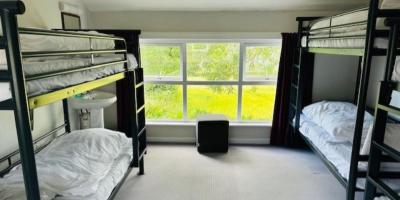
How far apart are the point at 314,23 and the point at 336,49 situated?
2.95ft

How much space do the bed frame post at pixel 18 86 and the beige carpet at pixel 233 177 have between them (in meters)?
1.59

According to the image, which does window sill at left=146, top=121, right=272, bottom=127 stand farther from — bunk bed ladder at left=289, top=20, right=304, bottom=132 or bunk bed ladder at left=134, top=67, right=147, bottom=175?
bunk bed ladder at left=134, top=67, right=147, bottom=175

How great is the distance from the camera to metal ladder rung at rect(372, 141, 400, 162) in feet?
5.17

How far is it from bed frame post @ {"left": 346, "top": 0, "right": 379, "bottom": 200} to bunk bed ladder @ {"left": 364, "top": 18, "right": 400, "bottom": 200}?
168 millimetres

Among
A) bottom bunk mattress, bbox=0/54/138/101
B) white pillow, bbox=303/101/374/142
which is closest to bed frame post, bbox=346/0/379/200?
white pillow, bbox=303/101/374/142

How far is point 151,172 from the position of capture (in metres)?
3.28

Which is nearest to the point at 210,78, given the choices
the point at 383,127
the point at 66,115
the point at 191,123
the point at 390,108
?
the point at 191,123

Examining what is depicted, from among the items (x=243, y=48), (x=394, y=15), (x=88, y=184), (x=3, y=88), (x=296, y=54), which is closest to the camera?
(x=3, y=88)

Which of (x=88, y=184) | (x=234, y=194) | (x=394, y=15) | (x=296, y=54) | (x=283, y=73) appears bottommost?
(x=234, y=194)

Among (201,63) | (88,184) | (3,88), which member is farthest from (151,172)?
(3,88)

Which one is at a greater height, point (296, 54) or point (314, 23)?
point (314, 23)

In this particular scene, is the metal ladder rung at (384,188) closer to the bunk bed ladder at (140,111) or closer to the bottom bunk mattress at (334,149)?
the bottom bunk mattress at (334,149)

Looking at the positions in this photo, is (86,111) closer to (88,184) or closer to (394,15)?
(88,184)

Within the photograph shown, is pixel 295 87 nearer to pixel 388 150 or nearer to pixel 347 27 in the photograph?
pixel 347 27
